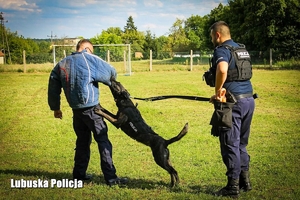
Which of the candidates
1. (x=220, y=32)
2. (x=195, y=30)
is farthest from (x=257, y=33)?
(x=195, y=30)

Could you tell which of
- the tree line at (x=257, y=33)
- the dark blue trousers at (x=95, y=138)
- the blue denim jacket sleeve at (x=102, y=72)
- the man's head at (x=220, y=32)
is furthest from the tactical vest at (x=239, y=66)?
the tree line at (x=257, y=33)

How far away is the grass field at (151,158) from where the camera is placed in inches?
175

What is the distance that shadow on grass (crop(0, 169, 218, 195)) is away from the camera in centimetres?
448

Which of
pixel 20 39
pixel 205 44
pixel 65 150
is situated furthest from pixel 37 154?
pixel 205 44

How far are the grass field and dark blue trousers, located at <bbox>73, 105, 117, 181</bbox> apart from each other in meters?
0.24

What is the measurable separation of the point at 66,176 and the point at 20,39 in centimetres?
3705

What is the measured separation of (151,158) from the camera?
595cm

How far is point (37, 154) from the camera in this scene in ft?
20.7

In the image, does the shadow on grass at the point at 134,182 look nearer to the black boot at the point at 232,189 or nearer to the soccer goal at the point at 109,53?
the black boot at the point at 232,189

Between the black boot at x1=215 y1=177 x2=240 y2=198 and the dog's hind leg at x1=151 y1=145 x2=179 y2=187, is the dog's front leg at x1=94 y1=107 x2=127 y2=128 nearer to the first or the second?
the dog's hind leg at x1=151 y1=145 x2=179 y2=187

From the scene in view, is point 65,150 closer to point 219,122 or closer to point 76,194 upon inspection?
point 76,194

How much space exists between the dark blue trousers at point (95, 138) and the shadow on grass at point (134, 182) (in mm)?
234

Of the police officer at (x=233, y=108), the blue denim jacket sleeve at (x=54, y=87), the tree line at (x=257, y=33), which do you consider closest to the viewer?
the police officer at (x=233, y=108)

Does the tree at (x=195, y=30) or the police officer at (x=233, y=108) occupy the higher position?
the tree at (x=195, y=30)
